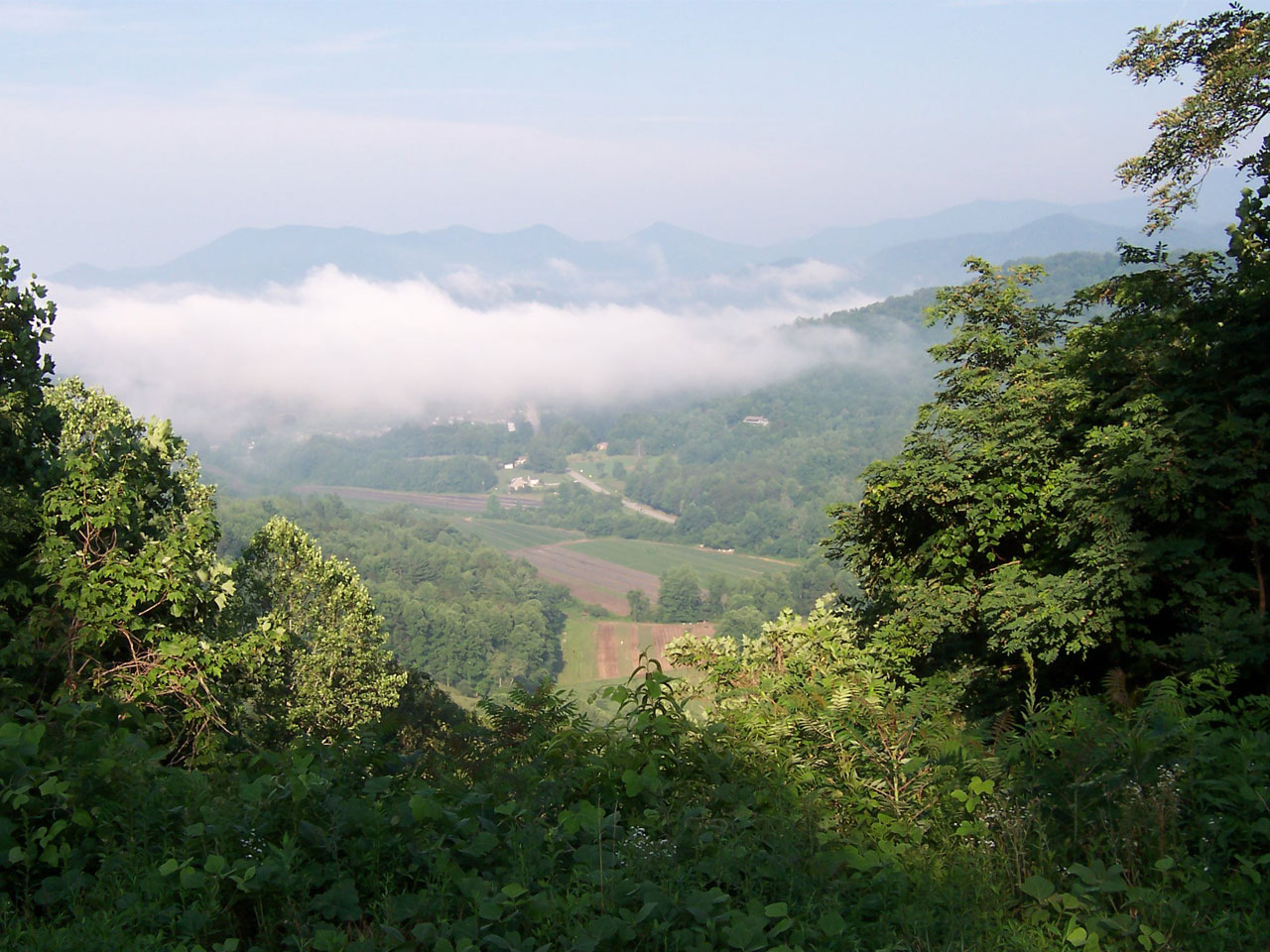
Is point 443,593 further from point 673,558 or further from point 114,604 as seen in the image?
point 114,604

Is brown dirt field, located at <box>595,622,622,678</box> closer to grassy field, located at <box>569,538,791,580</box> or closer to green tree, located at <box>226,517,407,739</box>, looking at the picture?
grassy field, located at <box>569,538,791,580</box>

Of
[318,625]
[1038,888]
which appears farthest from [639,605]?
[1038,888]

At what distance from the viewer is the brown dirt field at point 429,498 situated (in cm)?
14950

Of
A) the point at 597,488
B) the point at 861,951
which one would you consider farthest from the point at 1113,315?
the point at 597,488

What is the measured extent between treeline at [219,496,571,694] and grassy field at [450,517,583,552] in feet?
31.9

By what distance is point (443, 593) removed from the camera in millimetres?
79438

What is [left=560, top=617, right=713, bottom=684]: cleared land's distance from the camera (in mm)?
64938

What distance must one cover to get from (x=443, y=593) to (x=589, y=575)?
2142cm

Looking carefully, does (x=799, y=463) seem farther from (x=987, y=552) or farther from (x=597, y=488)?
(x=987, y=552)

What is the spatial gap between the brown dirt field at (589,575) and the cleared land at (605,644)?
5648 mm

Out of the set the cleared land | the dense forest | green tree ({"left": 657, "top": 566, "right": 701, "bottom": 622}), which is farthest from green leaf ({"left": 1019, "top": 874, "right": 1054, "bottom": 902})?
green tree ({"left": 657, "top": 566, "right": 701, "bottom": 622})

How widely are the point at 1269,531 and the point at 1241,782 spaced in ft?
13.0

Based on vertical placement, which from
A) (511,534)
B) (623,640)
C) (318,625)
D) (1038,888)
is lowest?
(511,534)

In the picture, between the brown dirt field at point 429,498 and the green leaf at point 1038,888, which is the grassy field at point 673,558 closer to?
the brown dirt field at point 429,498
